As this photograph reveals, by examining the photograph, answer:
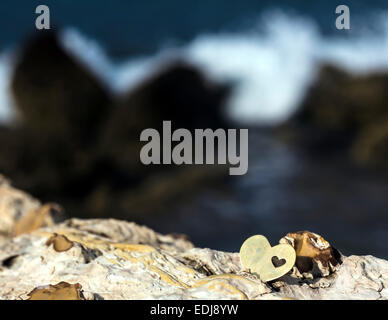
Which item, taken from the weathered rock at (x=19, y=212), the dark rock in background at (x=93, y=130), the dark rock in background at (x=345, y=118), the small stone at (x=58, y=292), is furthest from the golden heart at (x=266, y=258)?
the dark rock in background at (x=345, y=118)

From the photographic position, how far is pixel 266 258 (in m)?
1.06

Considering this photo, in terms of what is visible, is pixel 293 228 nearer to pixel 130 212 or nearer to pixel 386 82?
pixel 130 212

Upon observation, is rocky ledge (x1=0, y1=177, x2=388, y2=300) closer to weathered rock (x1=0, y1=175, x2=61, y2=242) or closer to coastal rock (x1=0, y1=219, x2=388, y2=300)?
coastal rock (x1=0, y1=219, x2=388, y2=300)

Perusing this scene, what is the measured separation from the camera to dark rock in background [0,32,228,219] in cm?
341

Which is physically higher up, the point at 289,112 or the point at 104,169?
the point at 289,112

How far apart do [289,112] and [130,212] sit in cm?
173

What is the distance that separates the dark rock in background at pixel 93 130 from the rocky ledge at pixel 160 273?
205cm

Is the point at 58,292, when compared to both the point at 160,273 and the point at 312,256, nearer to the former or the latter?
the point at 160,273

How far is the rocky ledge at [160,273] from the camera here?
1018 millimetres

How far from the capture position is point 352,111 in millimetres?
4160

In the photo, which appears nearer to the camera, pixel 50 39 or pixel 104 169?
pixel 104 169

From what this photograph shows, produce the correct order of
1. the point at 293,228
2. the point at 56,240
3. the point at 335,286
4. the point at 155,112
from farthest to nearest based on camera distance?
1. the point at 155,112
2. the point at 293,228
3. the point at 56,240
4. the point at 335,286

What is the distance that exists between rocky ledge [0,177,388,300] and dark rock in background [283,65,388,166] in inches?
112
